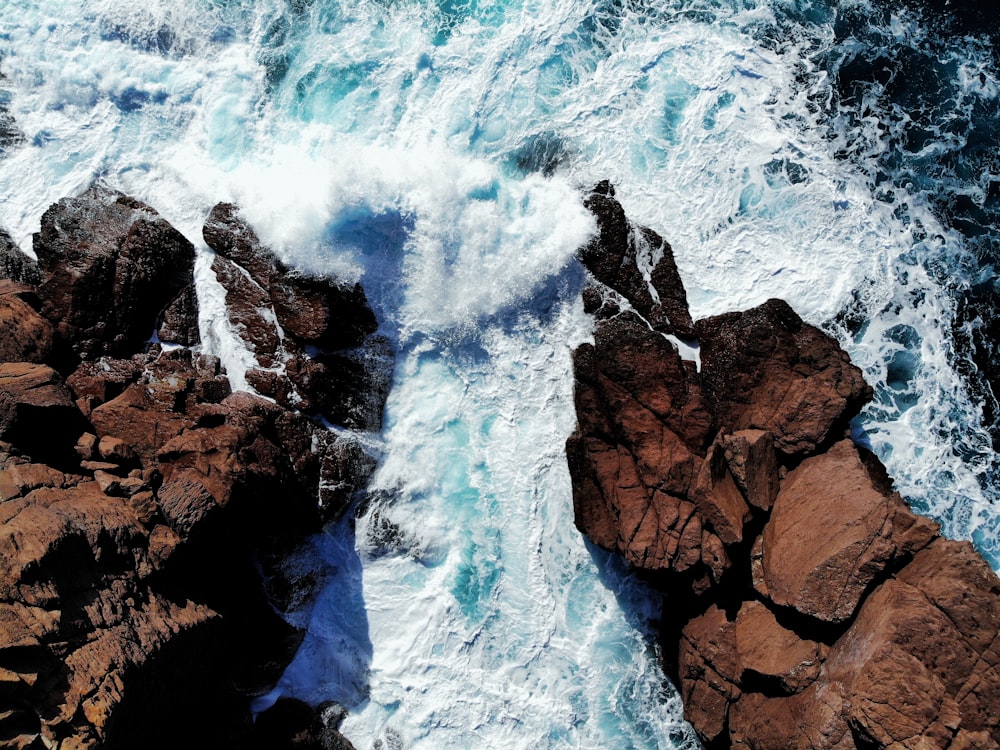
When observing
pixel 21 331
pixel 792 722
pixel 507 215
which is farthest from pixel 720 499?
pixel 21 331

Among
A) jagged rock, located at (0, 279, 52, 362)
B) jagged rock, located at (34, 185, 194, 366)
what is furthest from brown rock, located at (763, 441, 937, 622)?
jagged rock, located at (0, 279, 52, 362)

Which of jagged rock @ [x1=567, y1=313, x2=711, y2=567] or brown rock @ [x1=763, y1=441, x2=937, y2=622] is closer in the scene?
brown rock @ [x1=763, y1=441, x2=937, y2=622]

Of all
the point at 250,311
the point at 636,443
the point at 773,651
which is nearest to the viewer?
the point at 773,651

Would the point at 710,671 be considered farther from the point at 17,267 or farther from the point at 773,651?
the point at 17,267

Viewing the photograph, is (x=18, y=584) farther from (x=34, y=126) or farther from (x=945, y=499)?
(x=945, y=499)

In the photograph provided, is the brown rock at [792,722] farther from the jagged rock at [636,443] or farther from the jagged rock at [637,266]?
the jagged rock at [637,266]

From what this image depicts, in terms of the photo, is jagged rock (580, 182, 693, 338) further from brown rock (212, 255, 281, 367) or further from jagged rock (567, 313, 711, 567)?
brown rock (212, 255, 281, 367)
